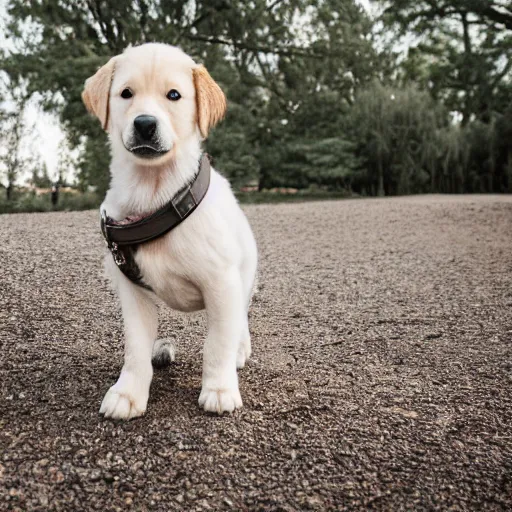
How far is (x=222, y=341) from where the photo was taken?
2.33 meters

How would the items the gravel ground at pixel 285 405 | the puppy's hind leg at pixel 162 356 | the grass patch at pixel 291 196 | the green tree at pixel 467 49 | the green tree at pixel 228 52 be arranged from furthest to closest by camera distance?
the green tree at pixel 467 49 → the grass patch at pixel 291 196 → the green tree at pixel 228 52 → the puppy's hind leg at pixel 162 356 → the gravel ground at pixel 285 405

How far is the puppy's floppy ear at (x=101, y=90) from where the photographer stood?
88.0 inches

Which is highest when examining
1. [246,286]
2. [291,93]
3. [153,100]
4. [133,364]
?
[291,93]

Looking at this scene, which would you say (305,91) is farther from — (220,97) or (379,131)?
(220,97)

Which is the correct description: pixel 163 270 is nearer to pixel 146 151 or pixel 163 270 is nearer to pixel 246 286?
Answer: pixel 146 151

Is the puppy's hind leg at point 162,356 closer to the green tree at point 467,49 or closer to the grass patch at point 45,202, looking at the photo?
the grass patch at point 45,202

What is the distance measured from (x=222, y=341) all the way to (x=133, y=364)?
0.39 metres

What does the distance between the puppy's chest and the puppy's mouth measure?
35 cm

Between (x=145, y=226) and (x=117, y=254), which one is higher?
(x=145, y=226)

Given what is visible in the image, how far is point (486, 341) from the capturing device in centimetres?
355

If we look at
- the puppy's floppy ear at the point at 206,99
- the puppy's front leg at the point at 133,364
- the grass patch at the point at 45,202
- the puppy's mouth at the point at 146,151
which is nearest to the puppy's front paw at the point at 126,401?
the puppy's front leg at the point at 133,364

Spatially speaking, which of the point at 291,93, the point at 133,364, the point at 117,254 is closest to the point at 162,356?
the point at 133,364

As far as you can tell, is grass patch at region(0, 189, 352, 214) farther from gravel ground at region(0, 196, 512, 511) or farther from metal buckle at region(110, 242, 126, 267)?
metal buckle at region(110, 242, 126, 267)

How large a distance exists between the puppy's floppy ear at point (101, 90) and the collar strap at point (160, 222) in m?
0.46
